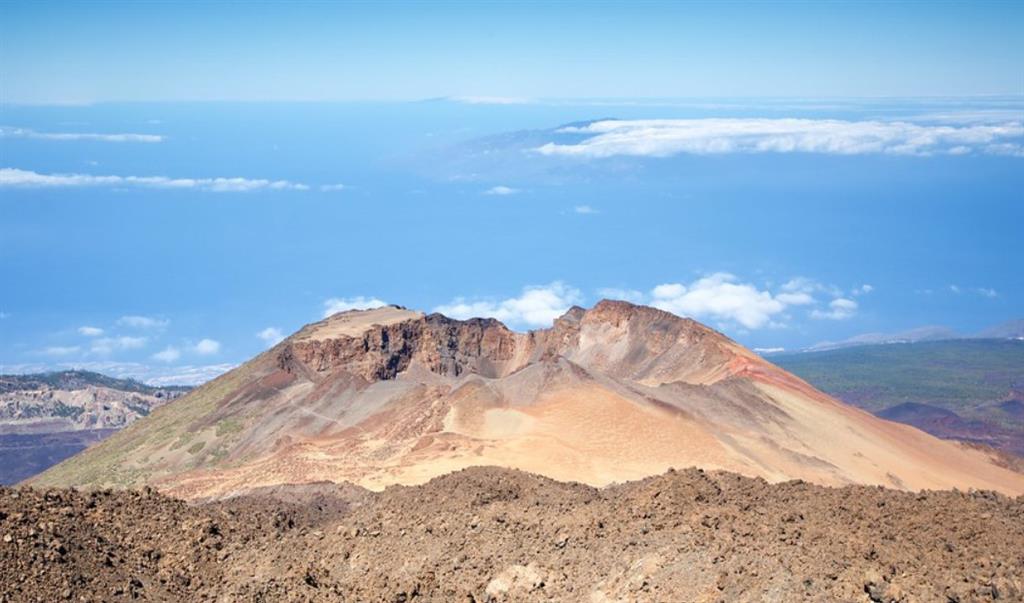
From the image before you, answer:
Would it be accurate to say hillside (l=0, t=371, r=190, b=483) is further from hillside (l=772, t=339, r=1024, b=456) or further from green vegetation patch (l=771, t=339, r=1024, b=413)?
green vegetation patch (l=771, t=339, r=1024, b=413)

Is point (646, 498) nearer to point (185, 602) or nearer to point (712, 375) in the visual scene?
point (185, 602)

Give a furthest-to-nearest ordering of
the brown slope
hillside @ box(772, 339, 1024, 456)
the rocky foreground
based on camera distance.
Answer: hillside @ box(772, 339, 1024, 456)
the brown slope
the rocky foreground

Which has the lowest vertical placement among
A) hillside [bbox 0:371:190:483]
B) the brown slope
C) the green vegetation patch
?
the green vegetation patch

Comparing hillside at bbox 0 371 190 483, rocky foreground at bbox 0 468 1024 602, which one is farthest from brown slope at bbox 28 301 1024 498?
hillside at bbox 0 371 190 483

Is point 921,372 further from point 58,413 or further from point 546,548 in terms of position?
point 546,548

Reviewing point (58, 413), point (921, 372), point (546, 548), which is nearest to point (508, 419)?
point (546, 548)

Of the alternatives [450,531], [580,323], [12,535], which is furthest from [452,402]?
[12,535]
